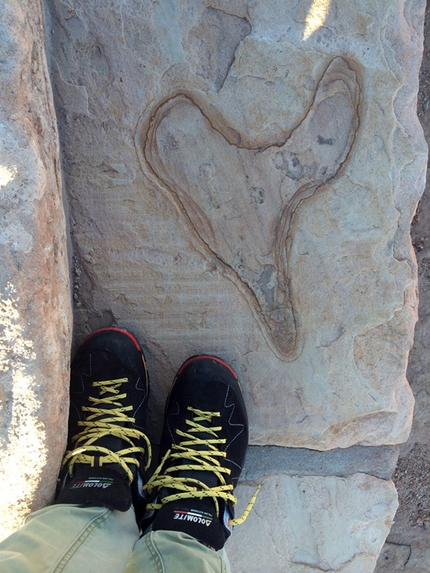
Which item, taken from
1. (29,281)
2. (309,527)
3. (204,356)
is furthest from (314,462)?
(29,281)

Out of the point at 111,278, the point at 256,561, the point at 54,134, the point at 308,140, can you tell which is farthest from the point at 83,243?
the point at 256,561

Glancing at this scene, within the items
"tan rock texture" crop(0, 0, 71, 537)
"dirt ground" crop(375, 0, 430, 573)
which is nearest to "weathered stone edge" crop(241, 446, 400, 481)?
"dirt ground" crop(375, 0, 430, 573)

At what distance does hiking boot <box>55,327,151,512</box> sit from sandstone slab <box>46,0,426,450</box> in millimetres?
58

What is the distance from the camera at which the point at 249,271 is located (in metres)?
1.37

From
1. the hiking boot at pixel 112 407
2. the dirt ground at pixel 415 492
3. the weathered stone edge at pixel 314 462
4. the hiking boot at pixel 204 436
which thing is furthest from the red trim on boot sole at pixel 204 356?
the dirt ground at pixel 415 492

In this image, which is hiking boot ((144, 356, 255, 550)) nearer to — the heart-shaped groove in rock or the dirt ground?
the heart-shaped groove in rock

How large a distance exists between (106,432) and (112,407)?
0.08 m

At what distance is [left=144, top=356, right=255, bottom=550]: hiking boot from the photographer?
51.1 inches

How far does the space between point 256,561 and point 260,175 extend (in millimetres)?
1070

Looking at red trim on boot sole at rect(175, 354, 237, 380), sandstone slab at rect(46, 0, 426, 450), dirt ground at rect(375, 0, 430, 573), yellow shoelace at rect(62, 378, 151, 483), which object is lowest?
dirt ground at rect(375, 0, 430, 573)

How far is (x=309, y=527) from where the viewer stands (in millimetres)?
1475

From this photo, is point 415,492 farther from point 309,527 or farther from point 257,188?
point 257,188

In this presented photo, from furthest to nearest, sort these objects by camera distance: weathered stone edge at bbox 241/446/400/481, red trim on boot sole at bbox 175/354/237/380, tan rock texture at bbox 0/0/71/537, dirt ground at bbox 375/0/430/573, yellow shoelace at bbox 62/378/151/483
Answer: dirt ground at bbox 375/0/430/573
weathered stone edge at bbox 241/446/400/481
red trim on boot sole at bbox 175/354/237/380
yellow shoelace at bbox 62/378/151/483
tan rock texture at bbox 0/0/71/537

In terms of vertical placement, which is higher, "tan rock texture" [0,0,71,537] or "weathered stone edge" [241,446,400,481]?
"tan rock texture" [0,0,71,537]
